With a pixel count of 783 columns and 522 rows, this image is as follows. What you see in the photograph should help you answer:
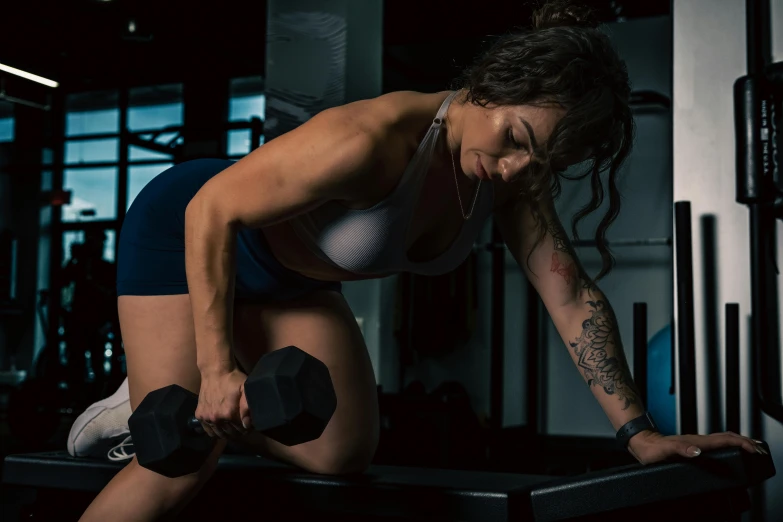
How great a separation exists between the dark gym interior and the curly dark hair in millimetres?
230

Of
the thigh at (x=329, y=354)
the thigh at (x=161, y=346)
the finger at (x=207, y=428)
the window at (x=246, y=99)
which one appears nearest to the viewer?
the finger at (x=207, y=428)

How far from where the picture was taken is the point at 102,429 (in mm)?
1908

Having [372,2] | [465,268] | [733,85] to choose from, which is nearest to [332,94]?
[372,2]

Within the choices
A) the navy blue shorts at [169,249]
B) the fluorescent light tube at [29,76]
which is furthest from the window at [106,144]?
the navy blue shorts at [169,249]

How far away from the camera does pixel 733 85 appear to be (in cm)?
200

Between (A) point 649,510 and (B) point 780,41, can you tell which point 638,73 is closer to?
(B) point 780,41

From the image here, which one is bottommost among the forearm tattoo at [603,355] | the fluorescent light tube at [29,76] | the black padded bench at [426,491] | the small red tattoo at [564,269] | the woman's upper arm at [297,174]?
the black padded bench at [426,491]

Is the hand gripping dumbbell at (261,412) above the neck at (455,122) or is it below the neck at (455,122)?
below

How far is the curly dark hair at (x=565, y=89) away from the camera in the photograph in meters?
1.23

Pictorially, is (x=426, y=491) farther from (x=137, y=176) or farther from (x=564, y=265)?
(x=137, y=176)

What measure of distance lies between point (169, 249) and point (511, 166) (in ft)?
2.48

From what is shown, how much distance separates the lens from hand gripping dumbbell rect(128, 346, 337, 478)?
120cm

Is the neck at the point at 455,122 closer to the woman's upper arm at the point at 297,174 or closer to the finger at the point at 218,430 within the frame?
the woman's upper arm at the point at 297,174

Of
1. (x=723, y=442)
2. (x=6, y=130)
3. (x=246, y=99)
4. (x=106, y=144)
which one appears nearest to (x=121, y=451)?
(x=723, y=442)
